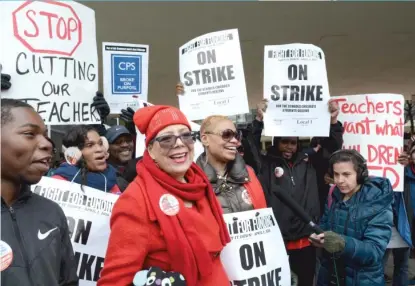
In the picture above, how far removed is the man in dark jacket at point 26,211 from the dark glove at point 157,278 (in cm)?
32

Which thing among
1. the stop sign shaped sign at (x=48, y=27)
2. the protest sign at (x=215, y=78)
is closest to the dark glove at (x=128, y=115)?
the protest sign at (x=215, y=78)

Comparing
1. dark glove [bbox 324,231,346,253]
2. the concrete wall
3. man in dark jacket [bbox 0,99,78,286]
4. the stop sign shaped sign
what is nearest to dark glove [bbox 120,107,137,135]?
the stop sign shaped sign

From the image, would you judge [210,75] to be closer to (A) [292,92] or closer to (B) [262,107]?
(B) [262,107]

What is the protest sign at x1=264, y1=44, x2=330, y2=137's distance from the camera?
4.07 meters

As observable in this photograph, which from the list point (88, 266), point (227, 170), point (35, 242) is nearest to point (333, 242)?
point (227, 170)

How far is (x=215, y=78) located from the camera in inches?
159

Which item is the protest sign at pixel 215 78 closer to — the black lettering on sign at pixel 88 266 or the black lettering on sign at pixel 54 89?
the black lettering on sign at pixel 54 89

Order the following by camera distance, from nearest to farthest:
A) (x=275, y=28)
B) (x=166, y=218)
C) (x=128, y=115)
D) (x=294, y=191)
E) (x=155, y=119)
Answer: (x=166, y=218) → (x=155, y=119) → (x=294, y=191) → (x=128, y=115) → (x=275, y=28)

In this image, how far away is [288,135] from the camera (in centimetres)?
400

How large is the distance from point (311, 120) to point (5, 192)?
2.96 meters

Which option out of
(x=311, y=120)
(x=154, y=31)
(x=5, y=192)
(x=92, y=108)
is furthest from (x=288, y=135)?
(x=154, y=31)

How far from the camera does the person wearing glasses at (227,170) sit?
266 centimetres

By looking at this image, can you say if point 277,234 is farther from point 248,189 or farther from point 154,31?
point 154,31

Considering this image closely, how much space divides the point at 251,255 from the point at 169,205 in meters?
0.86
